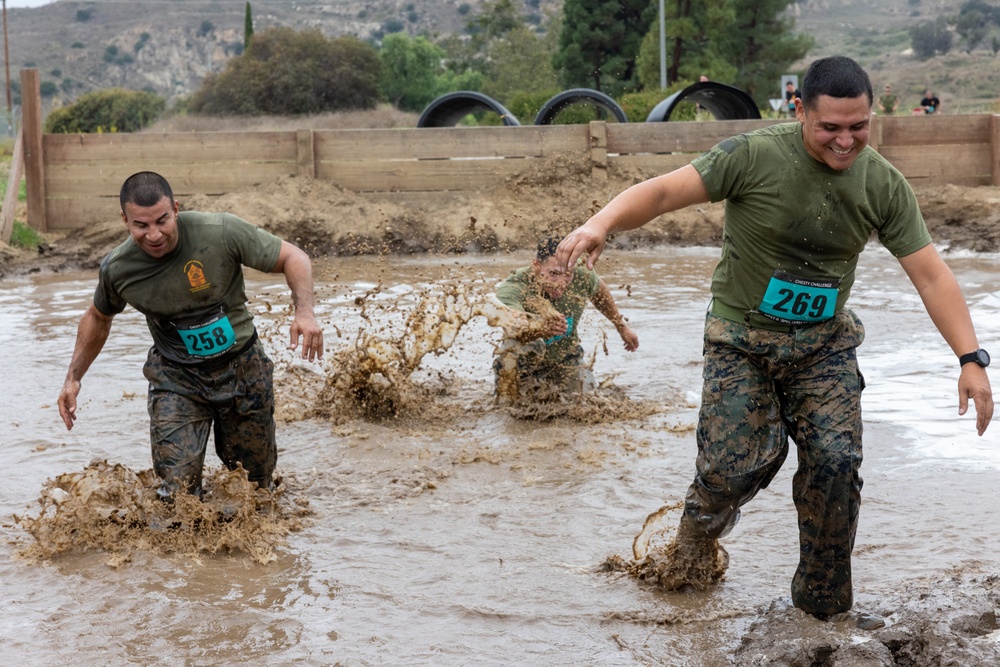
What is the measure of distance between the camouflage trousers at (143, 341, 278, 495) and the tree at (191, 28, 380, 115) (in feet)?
177

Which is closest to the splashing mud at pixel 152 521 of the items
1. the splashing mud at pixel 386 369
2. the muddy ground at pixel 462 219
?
the splashing mud at pixel 386 369

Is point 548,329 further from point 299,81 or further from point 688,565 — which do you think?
point 299,81

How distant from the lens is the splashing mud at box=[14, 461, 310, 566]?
518 cm

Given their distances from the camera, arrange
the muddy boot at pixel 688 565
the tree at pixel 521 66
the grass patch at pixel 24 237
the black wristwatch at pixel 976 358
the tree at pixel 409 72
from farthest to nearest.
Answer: the tree at pixel 409 72 < the tree at pixel 521 66 < the grass patch at pixel 24 237 < the muddy boot at pixel 688 565 < the black wristwatch at pixel 976 358

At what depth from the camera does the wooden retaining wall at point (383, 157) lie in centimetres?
1645

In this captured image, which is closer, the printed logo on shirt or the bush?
the printed logo on shirt

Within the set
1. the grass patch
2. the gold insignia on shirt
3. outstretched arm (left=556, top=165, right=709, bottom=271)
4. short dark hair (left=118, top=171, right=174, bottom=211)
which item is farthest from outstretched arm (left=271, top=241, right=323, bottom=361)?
the grass patch

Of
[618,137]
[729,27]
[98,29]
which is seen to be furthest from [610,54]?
[98,29]

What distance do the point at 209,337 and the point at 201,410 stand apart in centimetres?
35

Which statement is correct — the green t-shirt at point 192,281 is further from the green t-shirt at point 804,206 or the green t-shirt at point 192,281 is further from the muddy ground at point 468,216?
the muddy ground at point 468,216

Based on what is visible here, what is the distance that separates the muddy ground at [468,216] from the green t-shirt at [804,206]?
1158 centimetres

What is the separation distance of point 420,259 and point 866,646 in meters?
12.0

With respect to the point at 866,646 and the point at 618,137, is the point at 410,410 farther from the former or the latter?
the point at 618,137

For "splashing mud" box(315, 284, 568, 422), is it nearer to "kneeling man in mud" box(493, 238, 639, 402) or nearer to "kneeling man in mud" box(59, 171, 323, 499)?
"kneeling man in mud" box(493, 238, 639, 402)
